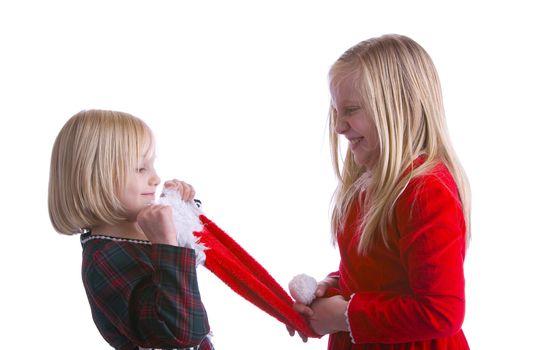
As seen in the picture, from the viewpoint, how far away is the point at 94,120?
58.9 inches

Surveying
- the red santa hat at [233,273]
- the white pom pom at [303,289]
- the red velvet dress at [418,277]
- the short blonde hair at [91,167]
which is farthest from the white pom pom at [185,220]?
the red velvet dress at [418,277]

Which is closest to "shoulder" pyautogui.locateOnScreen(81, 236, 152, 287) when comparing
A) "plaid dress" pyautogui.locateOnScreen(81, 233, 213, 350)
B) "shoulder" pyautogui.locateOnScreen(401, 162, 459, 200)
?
"plaid dress" pyautogui.locateOnScreen(81, 233, 213, 350)

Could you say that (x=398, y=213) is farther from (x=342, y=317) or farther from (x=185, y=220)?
(x=185, y=220)

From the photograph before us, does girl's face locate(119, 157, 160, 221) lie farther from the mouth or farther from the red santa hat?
the mouth

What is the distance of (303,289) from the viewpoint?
1.59 m

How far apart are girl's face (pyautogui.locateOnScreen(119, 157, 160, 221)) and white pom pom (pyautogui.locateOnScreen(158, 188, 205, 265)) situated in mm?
37

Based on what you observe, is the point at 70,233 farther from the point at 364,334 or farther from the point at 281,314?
the point at 364,334

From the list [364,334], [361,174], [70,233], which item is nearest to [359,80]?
[361,174]

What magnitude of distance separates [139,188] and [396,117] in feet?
1.91

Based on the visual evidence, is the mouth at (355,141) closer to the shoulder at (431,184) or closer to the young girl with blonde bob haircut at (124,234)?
the shoulder at (431,184)

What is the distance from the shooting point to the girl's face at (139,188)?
1497 millimetres

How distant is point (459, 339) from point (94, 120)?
0.94 m

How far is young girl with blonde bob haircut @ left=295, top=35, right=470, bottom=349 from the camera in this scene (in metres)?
1.36

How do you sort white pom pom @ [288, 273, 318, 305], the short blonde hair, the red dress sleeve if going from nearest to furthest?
1. the red dress sleeve
2. the short blonde hair
3. white pom pom @ [288, 273, 318, 305]
